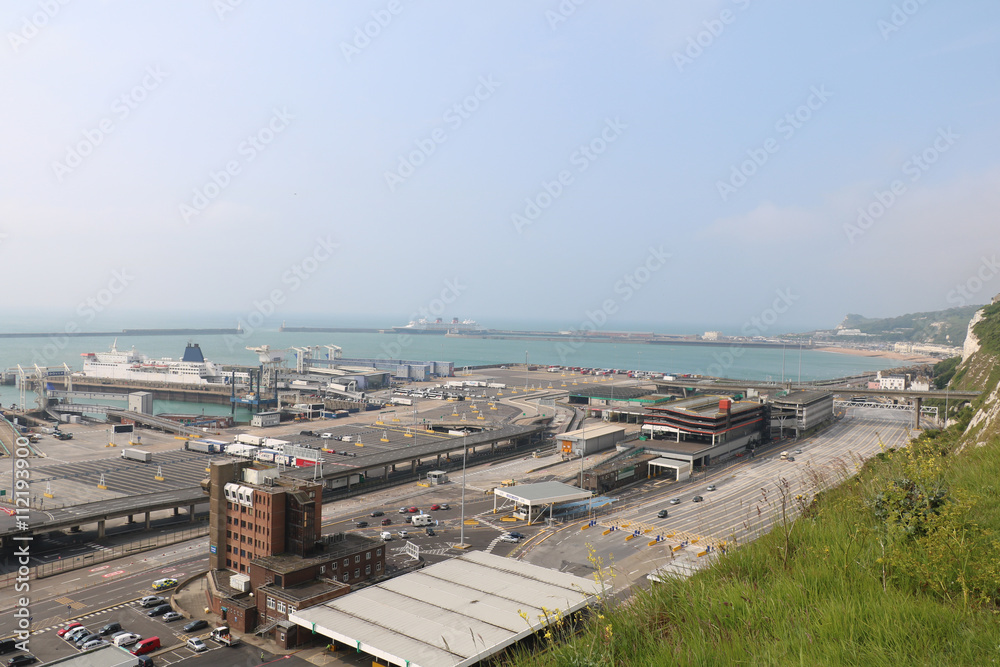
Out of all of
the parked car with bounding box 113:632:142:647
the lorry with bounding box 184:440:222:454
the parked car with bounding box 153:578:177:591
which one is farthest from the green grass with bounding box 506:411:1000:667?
the lorry with bounding box 184:440:222:454

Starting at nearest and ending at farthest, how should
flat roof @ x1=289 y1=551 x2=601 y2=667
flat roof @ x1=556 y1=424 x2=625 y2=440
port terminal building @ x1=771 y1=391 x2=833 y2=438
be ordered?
flat roof @ x1=289 y1=551 x2=601 y2=667
flat roof @ x1=556 y1=424 x2=625 y2=440
port terminal building @ x1=771 y1=391 x2=833 y2=438

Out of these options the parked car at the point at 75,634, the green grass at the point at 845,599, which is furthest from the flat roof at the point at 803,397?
the green grass at the point at 845,599

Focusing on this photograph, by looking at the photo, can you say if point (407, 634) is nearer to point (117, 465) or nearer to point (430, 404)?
point (117, 465)

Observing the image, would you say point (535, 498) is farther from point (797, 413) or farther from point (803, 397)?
point (803, 397)

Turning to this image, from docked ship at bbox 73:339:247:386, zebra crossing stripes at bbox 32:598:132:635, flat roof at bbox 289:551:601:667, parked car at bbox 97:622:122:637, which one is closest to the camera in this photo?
flat roof at bbox 289:551:601:667

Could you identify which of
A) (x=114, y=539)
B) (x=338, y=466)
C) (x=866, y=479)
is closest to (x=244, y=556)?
(x=114, y=539)

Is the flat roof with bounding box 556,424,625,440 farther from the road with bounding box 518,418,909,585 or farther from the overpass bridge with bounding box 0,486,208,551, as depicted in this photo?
the overpass bridge with bounding box 0,486,208,551

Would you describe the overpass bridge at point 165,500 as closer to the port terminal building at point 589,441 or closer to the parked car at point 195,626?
the port terminal building at point 589,441

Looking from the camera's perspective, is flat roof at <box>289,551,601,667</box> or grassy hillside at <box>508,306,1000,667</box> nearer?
grassy hillside at <box>508,306,1000,667</box>
